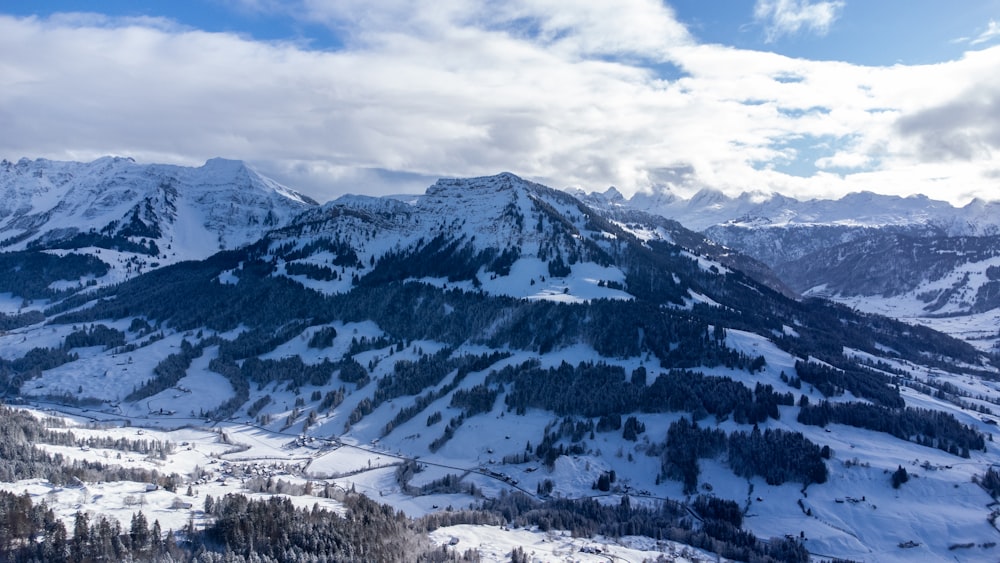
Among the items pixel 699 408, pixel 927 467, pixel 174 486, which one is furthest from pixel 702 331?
pixel 174 486

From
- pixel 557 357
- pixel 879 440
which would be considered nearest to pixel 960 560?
pixel 879 440

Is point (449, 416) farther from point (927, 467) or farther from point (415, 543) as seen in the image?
point (927, 467)

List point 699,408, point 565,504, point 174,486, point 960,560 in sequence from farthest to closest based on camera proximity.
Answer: point 699,408, point 565,504, point 174,486, point 960,560

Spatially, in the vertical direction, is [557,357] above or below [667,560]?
above

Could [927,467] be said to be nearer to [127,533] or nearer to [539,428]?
[539,428]

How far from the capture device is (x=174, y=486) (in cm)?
11612

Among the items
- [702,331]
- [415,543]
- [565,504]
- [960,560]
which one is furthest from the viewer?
[702,331]

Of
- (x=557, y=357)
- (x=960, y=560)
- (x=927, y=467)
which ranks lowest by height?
(x=960, y=560)

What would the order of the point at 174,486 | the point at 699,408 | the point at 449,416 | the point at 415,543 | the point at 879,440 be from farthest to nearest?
1. the point at 449,416
2. the point at 699,408
3. the point at 879,440
4. the point at 174,486
5. the point at 415,543

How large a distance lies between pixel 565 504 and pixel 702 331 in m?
80.6

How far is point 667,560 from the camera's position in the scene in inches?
3967

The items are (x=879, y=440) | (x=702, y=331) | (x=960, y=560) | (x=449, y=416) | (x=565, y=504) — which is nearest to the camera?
(x=960, y=560)

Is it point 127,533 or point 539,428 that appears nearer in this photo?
point 127,533

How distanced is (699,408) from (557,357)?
45504 mm
